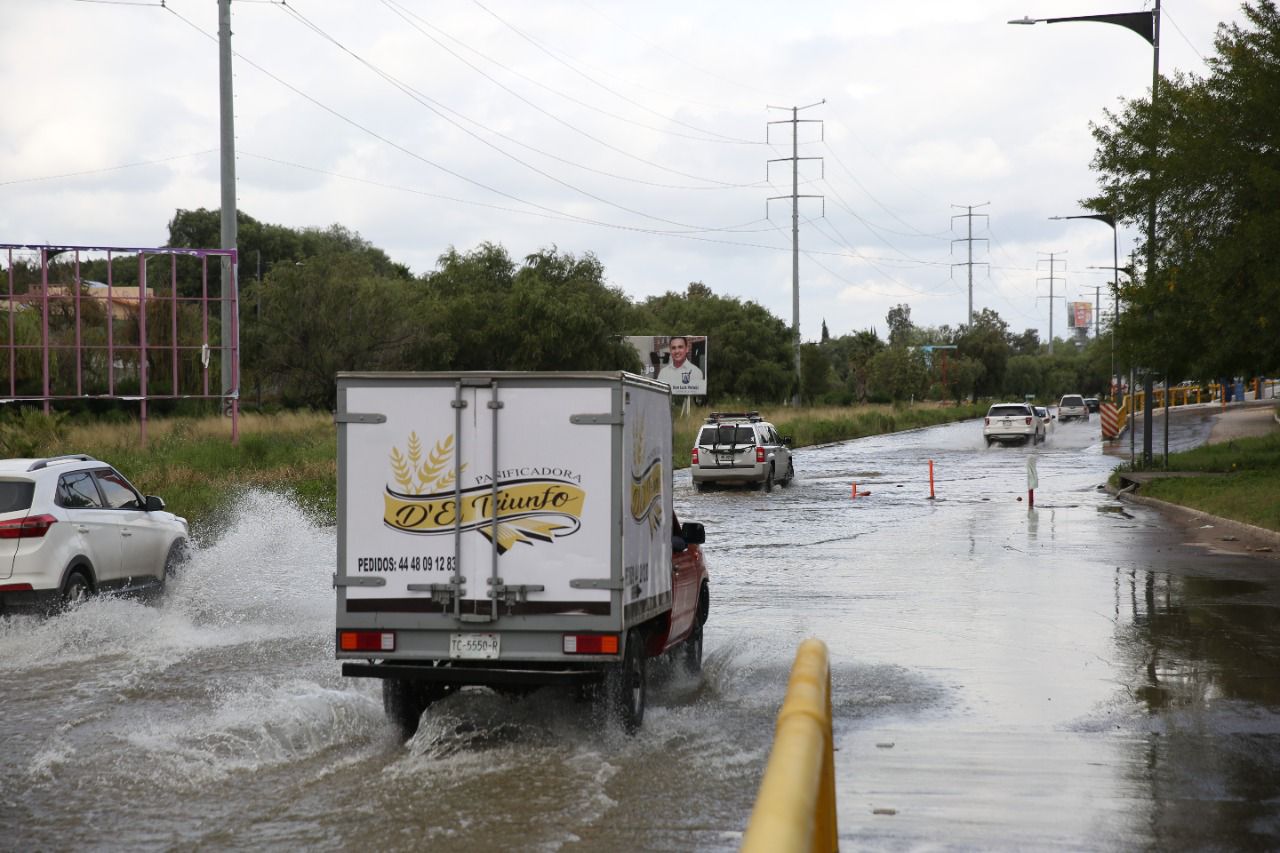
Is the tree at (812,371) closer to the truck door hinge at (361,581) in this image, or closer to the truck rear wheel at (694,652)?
the truck rear wheel at (694,652)

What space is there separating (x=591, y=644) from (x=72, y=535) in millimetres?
6525

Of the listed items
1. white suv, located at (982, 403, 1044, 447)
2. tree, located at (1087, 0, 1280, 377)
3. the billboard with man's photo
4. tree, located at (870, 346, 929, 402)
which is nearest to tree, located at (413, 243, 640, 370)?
the billboard with man's photo

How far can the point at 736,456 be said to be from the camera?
3584cm

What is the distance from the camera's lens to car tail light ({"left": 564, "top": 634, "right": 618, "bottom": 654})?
8.39m

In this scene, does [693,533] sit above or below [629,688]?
above

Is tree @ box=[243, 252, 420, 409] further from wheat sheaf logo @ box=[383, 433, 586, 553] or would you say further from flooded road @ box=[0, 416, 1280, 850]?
wheat sheaf logo @ box=[383, 433, 586, 553]

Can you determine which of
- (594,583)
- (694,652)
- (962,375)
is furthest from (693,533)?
(962,375)

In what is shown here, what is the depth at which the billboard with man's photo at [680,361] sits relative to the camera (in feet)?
213

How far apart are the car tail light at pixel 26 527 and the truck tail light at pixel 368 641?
200 inches

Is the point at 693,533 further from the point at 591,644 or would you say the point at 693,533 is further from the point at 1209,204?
the point at 1209,204

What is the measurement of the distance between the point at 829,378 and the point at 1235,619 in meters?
109

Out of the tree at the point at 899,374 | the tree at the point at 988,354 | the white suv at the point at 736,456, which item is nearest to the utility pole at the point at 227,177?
the white suv at the point at 736,456

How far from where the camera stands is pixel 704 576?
11586 millimetres

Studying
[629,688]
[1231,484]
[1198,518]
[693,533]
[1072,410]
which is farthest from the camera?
[1072,410]
